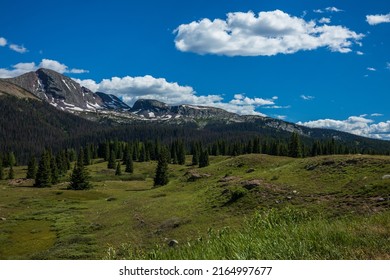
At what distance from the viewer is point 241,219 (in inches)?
1296

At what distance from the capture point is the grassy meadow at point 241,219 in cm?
685

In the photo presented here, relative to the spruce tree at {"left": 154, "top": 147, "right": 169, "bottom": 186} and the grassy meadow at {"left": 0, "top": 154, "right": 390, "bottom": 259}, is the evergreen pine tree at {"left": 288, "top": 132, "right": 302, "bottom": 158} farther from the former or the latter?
the grassy meadow at {"left": 0, "top": 154, "right": 390, "bottom": 259}

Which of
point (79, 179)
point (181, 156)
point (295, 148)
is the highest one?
point (295, 148)

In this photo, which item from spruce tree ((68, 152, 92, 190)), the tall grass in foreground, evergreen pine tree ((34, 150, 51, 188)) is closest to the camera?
the tall grass in foreground

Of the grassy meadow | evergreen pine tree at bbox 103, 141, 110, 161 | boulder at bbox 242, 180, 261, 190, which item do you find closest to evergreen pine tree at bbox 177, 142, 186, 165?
evergreen pine tree at bbox 103, 141, 110, 161

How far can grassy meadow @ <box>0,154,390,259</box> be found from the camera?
6852mm

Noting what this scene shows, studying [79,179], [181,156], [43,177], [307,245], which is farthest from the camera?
[181,156]

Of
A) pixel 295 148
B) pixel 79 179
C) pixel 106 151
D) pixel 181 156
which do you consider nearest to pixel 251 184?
pixel 79 179

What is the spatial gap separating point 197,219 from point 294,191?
10141mm

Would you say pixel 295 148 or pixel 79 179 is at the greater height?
pixel 295 148

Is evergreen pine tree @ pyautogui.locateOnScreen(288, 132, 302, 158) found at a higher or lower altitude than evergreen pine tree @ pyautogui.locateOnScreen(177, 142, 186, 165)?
higher

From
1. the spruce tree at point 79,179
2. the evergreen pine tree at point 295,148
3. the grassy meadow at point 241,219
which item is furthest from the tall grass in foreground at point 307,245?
the evergreen pine tree at point 295,148

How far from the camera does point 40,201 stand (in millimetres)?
72000

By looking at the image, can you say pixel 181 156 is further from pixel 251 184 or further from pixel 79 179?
pixel 251 184
